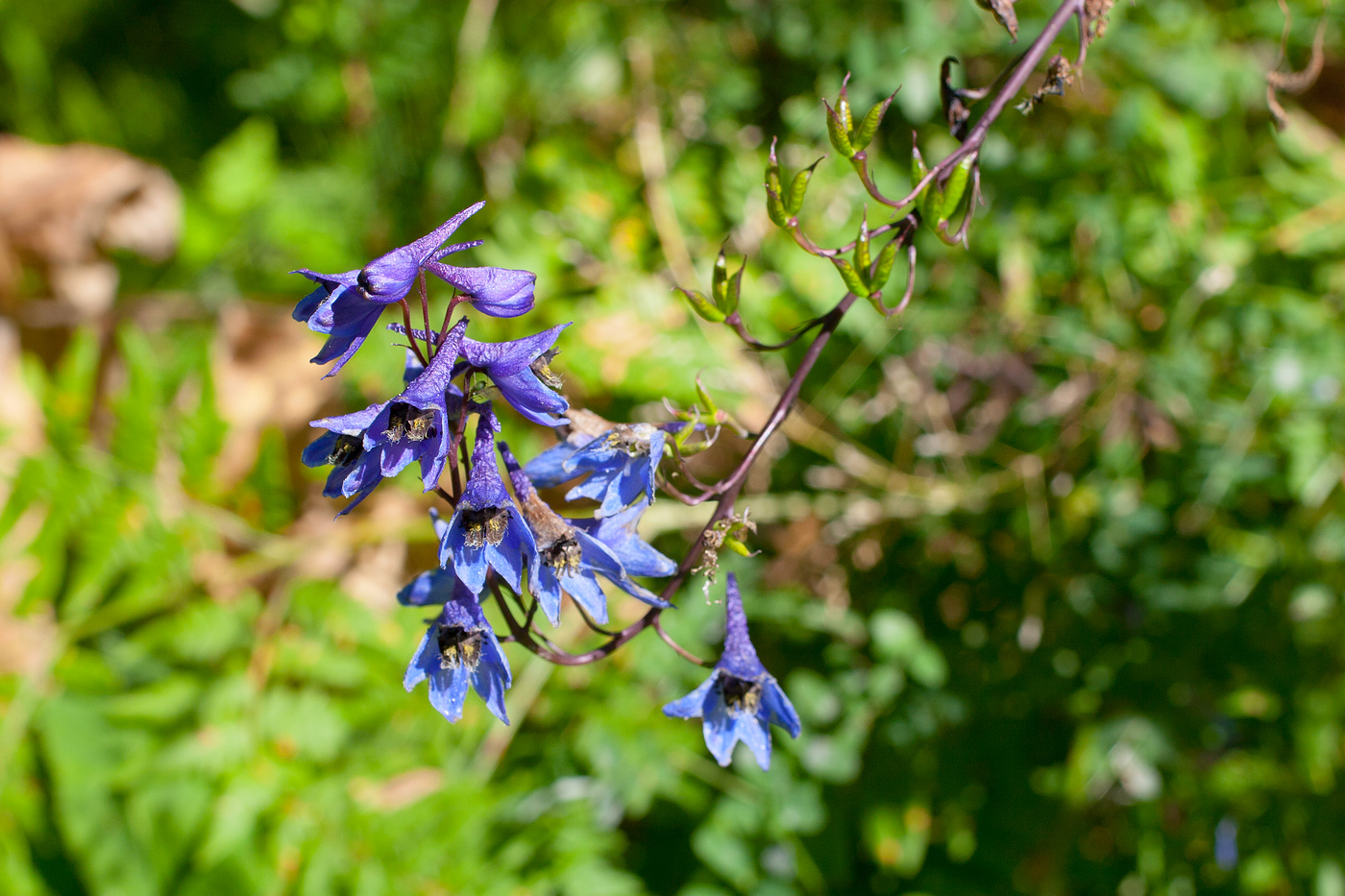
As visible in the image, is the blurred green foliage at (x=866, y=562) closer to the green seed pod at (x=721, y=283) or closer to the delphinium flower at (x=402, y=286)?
the green seed pod at (x=721, y=283)

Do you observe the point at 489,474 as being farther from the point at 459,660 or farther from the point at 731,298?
the point at 731,298

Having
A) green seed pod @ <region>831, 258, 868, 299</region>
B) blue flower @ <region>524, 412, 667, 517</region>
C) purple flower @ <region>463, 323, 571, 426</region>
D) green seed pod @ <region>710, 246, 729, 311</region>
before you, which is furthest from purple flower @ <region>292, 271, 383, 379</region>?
green seed pod @ <region>831, 258, 868, 299</region>

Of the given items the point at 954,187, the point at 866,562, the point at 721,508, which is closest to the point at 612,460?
the point at 721,508

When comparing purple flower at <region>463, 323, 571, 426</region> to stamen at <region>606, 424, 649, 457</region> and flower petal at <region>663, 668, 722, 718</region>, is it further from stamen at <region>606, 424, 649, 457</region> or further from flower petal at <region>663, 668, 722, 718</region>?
flower petal at <region>663, 668, 722, 718</region>

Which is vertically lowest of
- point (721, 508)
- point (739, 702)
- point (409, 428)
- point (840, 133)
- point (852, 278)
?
point (739, 702)

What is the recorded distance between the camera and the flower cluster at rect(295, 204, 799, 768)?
87 centimetres

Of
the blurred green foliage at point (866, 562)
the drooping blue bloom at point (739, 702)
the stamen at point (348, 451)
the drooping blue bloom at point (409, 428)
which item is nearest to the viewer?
the drooping blue bloom at point (409, 428)

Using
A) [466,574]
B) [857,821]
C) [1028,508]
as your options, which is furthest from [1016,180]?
[466,574]

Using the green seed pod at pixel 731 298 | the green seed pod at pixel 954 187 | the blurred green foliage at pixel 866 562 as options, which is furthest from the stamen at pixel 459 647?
the blurred green foliage at pixel 866 562

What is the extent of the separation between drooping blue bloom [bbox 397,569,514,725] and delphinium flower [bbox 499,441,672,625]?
76mm

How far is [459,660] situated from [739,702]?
1.09 feet

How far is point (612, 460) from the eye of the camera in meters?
1.02

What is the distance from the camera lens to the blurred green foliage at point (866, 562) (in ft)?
6.68

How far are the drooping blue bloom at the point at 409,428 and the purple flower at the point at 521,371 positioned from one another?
0.09ft
